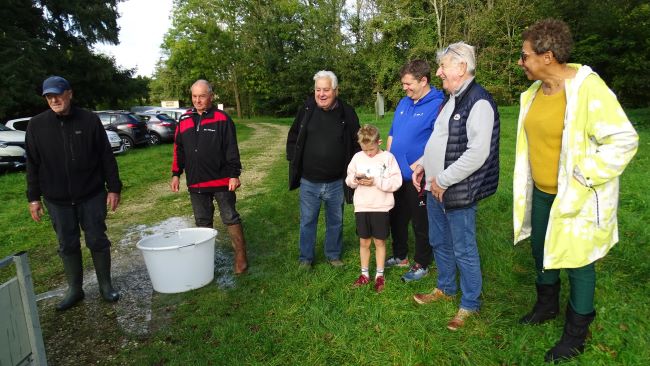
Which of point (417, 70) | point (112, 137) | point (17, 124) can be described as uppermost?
point (417, 70)

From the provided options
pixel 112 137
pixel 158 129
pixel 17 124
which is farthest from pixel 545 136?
pixel 158 129

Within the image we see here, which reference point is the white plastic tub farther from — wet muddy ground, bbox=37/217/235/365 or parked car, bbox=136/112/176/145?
parked car, bbox=136/112/176/145

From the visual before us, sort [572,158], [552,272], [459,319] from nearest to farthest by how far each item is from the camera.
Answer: [572,158], [552,272], [459,319]

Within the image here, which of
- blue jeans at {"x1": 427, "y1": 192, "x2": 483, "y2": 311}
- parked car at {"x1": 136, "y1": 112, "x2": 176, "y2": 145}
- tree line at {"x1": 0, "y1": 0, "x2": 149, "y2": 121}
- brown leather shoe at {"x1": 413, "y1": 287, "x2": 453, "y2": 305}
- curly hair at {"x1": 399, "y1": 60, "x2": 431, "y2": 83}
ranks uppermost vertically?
tree line at {"x1": 0, "y1": 0, "x2": 149, "y2": 121}

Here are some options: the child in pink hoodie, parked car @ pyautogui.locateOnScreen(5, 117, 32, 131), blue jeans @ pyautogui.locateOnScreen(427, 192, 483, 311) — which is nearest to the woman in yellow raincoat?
blue jeans @ pyautogui.locateOnScreen(427, 192, 483, 311)

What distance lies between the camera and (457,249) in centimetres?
316

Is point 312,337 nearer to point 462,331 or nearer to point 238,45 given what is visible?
point 462,331

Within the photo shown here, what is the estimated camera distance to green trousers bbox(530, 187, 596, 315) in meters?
2.62

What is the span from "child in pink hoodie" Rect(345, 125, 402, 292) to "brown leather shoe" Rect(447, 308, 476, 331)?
794mm

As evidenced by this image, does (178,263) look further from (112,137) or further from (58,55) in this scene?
(58,55)

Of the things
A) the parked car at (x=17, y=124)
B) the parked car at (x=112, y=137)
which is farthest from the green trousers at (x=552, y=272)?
the parked car at (x=17, y=124)

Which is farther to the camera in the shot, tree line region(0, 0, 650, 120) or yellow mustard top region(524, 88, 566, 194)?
tree line region(0, 0, 650, 120)

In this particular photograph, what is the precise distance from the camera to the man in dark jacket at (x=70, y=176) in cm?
381

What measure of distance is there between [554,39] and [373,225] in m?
2.09
